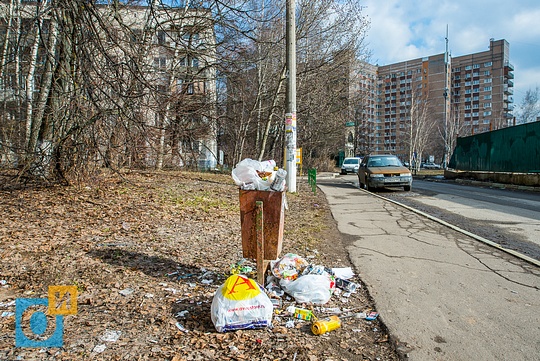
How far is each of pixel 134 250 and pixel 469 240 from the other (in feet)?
18.4

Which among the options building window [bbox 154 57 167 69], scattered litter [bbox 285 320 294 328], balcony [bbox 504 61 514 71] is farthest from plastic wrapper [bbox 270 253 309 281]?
balcony [bbox 504 61 514 71]

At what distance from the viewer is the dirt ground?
277cm

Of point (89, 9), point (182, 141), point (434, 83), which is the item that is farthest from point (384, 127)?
point (89, 9)

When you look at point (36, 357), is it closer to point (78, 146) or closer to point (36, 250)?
point (36, 250)

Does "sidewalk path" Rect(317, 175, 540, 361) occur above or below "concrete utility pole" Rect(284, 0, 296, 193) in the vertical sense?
below

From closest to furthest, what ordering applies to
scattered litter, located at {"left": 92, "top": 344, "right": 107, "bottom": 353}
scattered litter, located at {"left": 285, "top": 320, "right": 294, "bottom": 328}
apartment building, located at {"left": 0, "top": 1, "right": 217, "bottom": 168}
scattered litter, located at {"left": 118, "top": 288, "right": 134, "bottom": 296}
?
scattered litter, located at {"left": 92, "top": 344, "right": 107, "bottom": 353}
scattered litter, located at {"left": 285, "top": 320, "right": 294, "bottom": 328}
scattered litter, located at {"left": 118, "top": 288, "right": 134, "bottom": 296}
apartment building, located at {"left": 0, "top": 1, "right": 217, "bottom": 168}

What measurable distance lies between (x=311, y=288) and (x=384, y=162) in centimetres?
1380

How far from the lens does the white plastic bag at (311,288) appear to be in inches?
141

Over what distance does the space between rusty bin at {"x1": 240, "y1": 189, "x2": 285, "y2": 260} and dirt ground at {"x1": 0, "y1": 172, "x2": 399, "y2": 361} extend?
62cm

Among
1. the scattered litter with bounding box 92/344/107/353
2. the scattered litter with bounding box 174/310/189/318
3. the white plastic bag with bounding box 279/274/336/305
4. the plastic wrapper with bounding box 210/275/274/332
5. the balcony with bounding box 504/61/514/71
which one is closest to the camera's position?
the scattered litter with bounding box 92/344/107/353

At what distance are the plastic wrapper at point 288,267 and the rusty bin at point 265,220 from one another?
4.0 inches

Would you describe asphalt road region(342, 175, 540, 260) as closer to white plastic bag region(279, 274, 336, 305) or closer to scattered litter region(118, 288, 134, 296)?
white plastic bag region(279, 274, 336, 305)

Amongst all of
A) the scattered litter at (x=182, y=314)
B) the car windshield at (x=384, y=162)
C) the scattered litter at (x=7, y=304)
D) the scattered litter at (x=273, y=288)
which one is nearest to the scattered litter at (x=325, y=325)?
the scattered litter at (x=273, y=288)

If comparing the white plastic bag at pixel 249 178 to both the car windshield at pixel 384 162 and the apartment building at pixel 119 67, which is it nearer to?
the apartment building at pixel 119 67
